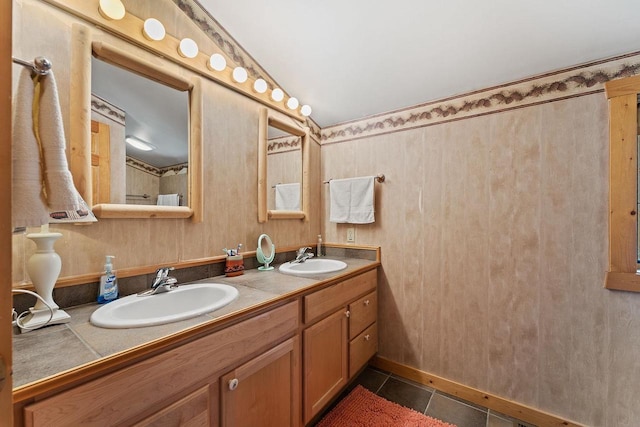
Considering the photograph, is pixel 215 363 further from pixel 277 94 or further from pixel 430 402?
pixel 277 94

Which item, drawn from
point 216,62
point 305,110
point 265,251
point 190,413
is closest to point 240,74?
point 216,62

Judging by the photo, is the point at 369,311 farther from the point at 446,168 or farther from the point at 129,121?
the point at 129,121

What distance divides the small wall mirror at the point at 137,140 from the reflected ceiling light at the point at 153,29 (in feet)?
0.40

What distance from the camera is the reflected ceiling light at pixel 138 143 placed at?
3.90ft

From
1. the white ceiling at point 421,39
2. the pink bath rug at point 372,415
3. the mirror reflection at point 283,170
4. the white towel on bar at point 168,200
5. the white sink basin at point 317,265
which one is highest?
the white ceiling at point 421,39

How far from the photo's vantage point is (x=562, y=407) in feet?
4.68

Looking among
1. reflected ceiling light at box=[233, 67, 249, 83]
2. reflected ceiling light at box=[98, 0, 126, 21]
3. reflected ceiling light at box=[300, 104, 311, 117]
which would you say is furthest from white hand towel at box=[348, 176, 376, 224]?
reflected ceiling light at box=[98, 0, 126, 21]

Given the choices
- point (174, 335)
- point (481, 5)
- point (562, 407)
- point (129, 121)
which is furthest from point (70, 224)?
point (562, 407)

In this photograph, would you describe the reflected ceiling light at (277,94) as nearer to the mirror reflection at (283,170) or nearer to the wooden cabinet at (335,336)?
the mirror reflection at (283,170)

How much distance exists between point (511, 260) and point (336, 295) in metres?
1.05

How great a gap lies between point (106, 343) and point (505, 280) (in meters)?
1.89

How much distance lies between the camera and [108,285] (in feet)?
3.40

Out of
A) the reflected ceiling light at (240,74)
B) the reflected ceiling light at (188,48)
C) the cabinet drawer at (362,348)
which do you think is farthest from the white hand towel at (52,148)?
the cabinet drawer at (362,348)

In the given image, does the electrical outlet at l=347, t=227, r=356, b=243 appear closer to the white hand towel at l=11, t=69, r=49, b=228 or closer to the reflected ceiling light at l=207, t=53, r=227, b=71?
the reflected ceiling light at l=207, t=53, r=227, b=71
